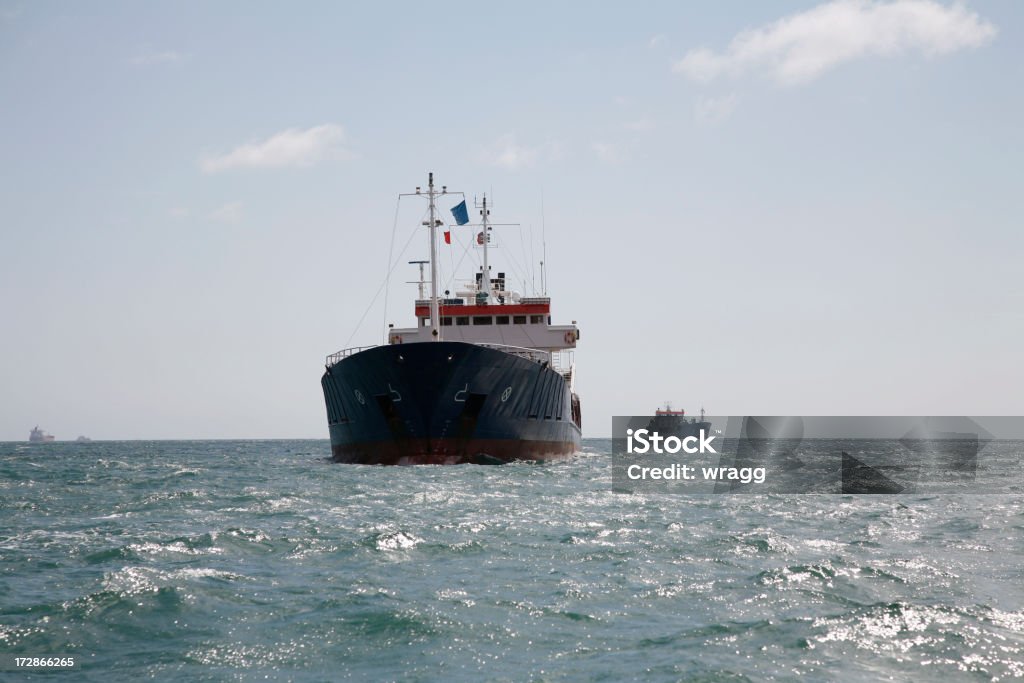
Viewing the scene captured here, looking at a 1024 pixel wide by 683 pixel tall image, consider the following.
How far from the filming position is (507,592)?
35.4ft

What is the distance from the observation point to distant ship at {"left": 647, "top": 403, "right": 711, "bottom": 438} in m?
119

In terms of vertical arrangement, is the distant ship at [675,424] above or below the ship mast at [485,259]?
below

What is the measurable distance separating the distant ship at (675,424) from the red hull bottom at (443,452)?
80.9m

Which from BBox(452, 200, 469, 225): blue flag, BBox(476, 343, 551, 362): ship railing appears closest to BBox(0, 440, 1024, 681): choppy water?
BBox(476, 343, 551, 362): ship railing

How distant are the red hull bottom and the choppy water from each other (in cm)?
1294

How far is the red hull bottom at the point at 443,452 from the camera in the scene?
3253 centimetres

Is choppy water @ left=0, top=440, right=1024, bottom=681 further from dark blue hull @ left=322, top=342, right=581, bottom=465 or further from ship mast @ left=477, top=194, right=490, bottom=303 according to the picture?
ship mast @ left=477, top=194, right=490, bottom=303

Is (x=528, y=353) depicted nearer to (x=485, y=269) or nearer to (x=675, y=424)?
(x=485, y=269)

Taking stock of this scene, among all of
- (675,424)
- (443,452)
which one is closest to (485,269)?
(443,452)

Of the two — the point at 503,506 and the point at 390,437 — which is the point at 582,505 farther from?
the point at 390,437

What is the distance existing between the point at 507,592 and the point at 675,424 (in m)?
113

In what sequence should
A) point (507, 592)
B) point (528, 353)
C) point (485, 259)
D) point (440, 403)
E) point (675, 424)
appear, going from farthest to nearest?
point (675, 424) → point (485, 259) → point (528, 353) → point (440, 403) → point (507, 592)

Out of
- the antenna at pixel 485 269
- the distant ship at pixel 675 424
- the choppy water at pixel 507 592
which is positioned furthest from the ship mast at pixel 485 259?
the distant ship at pixel 675 424

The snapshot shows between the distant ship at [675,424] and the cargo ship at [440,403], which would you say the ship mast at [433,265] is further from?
the distant ship at [675,424]
